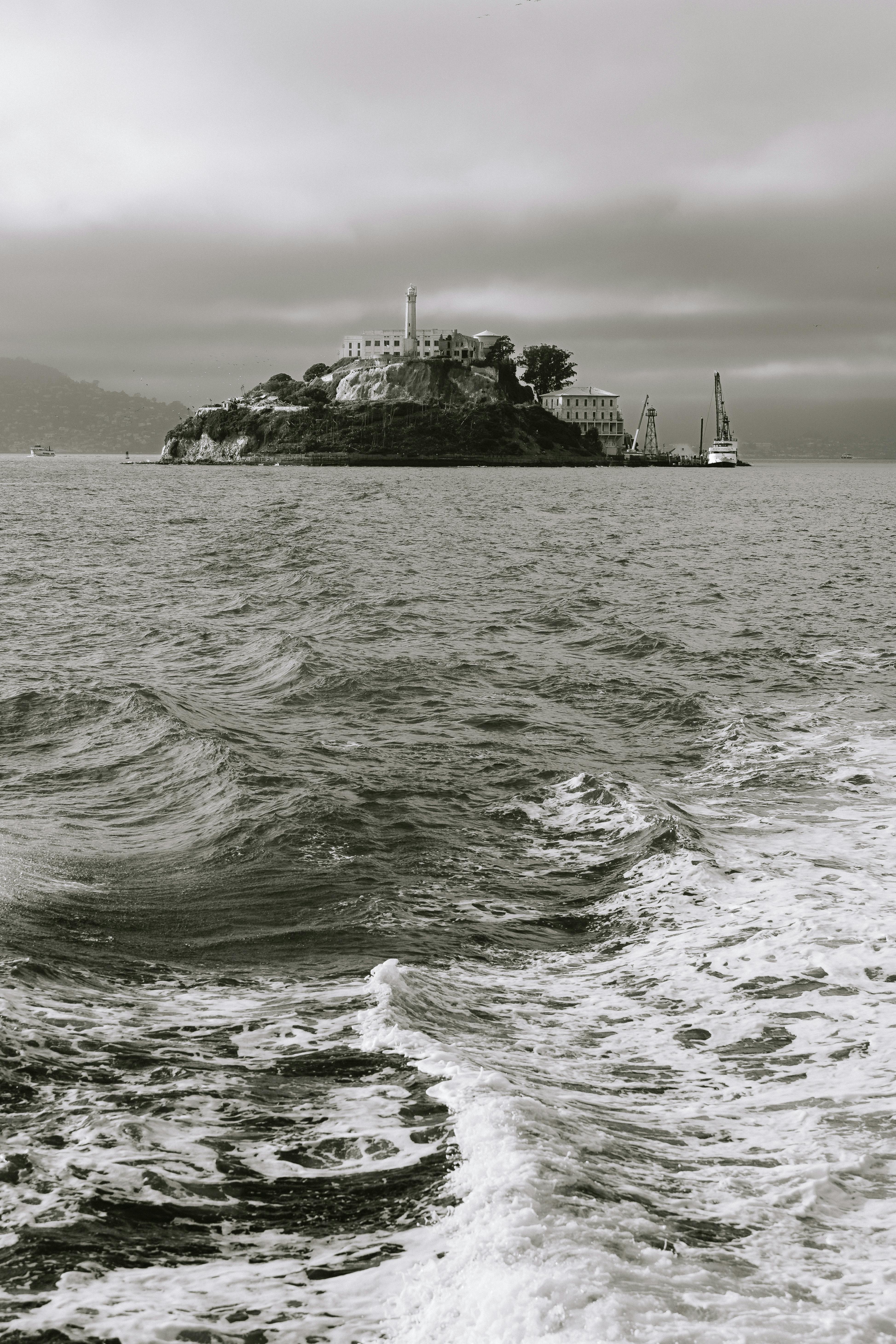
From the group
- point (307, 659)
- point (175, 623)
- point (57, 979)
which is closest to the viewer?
point (57, 979)

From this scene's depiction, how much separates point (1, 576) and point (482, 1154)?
35.4 meters

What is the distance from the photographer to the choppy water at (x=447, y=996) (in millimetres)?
4379

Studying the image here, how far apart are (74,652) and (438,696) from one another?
29.8ft

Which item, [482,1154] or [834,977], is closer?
[482,1154]

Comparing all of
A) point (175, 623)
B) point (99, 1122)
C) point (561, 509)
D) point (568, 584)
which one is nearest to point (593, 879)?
point (99, 1122)

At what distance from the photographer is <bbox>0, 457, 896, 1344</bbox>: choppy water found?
438 centimetres

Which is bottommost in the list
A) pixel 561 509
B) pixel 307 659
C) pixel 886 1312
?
pixel 886 1312

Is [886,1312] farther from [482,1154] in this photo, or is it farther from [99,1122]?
[99,1122]

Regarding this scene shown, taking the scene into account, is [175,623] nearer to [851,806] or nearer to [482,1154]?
[851,806]

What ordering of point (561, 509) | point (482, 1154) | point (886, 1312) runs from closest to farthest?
point (886, 1312) < point (482, 1154) < point (561, 509)

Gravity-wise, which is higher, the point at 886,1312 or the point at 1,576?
the point at 1,576

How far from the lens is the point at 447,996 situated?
7645 millimetres

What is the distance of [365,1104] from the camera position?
583 cm

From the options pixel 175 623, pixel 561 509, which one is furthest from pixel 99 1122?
pixel 561 509
